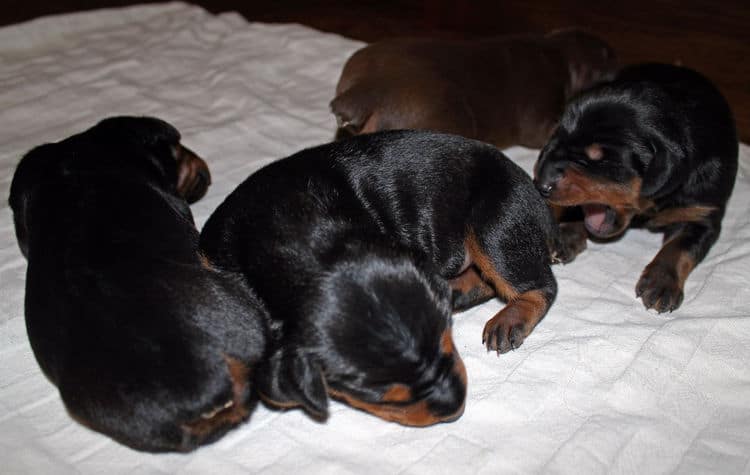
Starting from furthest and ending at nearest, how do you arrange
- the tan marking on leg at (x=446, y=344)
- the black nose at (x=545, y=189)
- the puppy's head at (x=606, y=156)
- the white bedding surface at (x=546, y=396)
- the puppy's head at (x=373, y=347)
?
1. the black nose at (x=545, y=189)
2. the puppy's head at (x=606, y=156)
3. the white bedding surface at (x=546, y=396)
4. the tan marking on leg at (x=446, y=344)
5. the puppy's head at (x=373, y=347)

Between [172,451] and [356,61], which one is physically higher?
[356,61]

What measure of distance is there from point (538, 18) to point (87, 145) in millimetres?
4383

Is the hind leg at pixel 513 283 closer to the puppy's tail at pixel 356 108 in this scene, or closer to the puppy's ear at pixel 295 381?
the puppy's ear at pixel 295 381

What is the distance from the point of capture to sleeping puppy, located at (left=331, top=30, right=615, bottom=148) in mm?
3613

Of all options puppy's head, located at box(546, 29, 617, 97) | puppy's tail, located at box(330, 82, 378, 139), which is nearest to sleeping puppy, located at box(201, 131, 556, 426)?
puppy's tail, located at box(330, 82, 378, 139)

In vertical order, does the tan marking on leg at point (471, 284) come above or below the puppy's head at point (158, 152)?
below

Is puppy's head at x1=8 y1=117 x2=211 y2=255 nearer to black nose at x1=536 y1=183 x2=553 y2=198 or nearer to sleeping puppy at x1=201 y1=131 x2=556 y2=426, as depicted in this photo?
sleeping puppy at x1=201 y1=131 x2=556 y2=426

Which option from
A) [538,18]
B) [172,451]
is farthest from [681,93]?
[538,18]

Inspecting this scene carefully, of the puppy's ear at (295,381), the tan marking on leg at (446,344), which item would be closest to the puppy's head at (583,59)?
the tan marking on leg at (446,344)

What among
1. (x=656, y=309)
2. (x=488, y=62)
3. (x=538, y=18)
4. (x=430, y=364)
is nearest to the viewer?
(x=430, y=364)

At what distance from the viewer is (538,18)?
629 centimetres

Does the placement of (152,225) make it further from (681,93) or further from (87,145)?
(681,93)

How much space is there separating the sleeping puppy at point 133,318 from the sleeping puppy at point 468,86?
4.19ft

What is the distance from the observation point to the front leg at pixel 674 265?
3.00m
